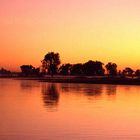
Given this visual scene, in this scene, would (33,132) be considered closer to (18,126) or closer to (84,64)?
(18,126)

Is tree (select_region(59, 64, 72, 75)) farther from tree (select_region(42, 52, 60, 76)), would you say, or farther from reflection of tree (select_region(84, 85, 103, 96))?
reflection of tree (select_region(84, 85, 103, 96))

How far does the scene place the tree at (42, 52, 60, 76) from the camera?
14500 cm

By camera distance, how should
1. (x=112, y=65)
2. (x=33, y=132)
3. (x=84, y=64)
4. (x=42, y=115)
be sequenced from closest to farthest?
(x=33, y=132) → (x=42, y=115) → (x=84, y=64) → (x=112, y=65)

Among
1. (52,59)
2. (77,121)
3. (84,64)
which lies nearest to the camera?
(77,121)

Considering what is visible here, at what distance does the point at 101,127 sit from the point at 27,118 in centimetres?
439

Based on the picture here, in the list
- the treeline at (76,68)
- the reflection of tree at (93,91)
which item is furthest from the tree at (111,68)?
the reflection of tree at (93,91)

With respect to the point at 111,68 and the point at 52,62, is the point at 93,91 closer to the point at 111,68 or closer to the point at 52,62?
the point at 52,62

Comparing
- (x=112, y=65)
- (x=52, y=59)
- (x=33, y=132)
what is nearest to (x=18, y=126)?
(x=33, y=132)

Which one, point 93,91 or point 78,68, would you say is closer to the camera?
point 93,91

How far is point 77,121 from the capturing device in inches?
744

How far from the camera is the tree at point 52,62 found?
145 metres

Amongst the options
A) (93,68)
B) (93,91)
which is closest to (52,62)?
(93,68)

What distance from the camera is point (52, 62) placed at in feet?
478

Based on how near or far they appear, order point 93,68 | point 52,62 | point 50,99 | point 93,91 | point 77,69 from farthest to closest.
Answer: point 77,69 < point 93,68 < point 52,62 < point 93,91 < point 50,99
